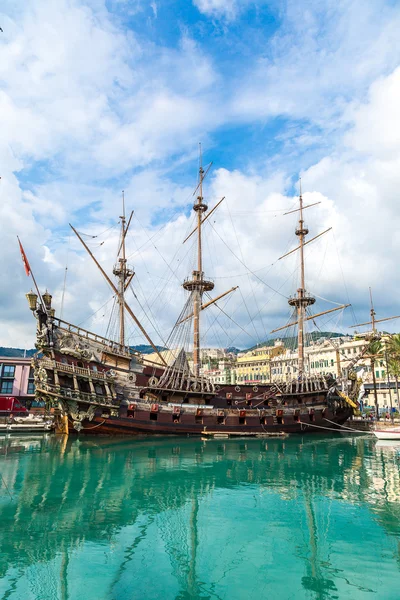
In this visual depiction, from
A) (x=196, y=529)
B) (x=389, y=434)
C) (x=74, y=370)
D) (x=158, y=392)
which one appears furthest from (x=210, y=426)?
(x=196, y=529)

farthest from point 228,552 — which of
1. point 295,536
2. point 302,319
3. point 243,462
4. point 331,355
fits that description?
point 331,355

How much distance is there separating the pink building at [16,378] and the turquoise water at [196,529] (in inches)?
1372

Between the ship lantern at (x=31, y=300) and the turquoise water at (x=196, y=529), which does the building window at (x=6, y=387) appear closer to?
the ship lantern at (x=31, y=300)

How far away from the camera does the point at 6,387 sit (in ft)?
179

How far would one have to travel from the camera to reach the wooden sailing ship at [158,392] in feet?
104

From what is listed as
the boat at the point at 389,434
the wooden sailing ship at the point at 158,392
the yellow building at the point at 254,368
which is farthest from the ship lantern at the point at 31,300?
the yellow building at the point at 254,368

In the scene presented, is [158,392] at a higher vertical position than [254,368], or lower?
lower

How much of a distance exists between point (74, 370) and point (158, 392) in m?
8.12

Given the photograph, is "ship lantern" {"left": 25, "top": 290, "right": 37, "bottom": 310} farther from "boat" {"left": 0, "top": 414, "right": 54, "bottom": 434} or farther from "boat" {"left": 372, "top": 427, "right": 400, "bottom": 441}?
"boat" {"left": 372, "top": 427, "right": 400, "bottom": 441}

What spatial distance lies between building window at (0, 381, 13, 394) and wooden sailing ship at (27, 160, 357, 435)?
920 inches

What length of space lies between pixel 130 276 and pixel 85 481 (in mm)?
32155

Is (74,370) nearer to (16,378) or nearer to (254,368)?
(16,378)

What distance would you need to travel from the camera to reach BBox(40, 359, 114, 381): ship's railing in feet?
101

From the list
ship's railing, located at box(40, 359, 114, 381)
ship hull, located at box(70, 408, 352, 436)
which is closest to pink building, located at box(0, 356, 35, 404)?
ship hull, located at box(70, 408, 352, 436)
